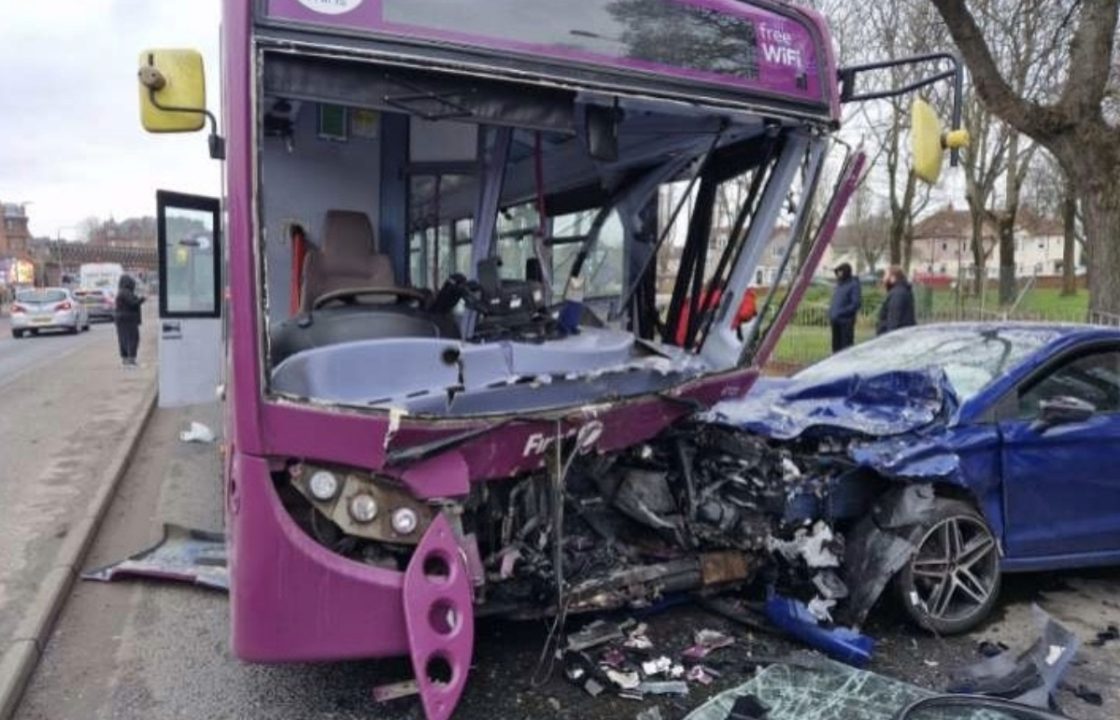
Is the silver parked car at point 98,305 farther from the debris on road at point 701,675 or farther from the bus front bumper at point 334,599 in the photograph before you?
the debris on road at point 701,675

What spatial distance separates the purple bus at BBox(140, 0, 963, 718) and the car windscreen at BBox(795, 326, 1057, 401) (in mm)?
1195

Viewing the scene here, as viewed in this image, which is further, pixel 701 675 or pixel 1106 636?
pixel 1106 636

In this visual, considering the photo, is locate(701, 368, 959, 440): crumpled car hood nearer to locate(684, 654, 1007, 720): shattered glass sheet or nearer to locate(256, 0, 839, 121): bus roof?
locate(684, 654, 1007, 720): shattered glass sheet

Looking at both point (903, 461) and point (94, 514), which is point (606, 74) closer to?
point (903, 461)

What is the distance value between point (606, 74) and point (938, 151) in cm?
171

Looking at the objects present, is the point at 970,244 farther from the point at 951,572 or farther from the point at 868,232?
the point at 951,572

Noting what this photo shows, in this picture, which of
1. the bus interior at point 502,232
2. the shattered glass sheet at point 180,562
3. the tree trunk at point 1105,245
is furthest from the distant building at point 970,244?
the shattered glass sheet at point 180,562

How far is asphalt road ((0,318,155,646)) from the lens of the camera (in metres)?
5.63

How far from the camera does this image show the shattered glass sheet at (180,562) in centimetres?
528

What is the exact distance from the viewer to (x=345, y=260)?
226 inches

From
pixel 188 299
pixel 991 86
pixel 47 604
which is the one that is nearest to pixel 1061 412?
pixel 47 604

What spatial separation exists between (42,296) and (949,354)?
33.1 meters

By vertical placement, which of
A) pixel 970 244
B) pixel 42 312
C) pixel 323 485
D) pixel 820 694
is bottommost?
pixel 820 694

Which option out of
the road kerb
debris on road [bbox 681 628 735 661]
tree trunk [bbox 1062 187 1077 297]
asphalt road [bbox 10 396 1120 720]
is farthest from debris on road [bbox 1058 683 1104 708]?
tree trunk [bbox 1062 187 1077 297]
